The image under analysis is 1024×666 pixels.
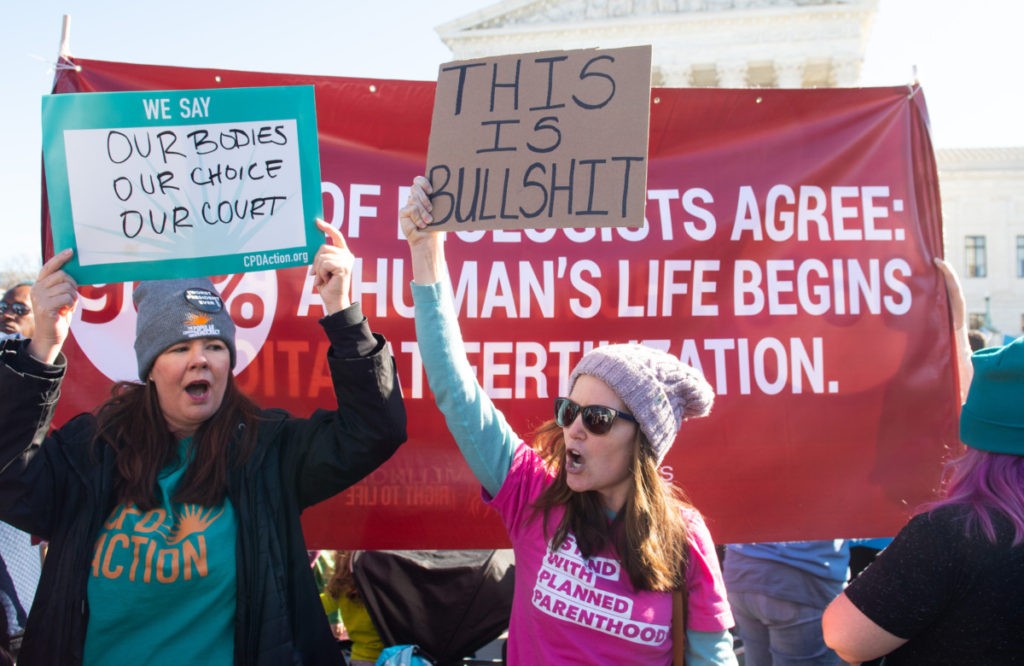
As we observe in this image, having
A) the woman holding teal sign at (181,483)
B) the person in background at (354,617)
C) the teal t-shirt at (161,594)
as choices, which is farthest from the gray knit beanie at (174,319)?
the person in background at (354,617)

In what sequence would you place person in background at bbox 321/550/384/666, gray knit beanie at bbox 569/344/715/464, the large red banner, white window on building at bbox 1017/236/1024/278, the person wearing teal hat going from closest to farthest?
the person wearing teal hat < gray knit beanie at bbox 569/344/715/464 < the large red banner < person in background at bbox 321/550/384/666 < white window on building at bbox 1017/236/1024/278

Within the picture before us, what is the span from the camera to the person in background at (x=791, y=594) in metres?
2.86

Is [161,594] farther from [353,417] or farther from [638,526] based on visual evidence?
[638,526]

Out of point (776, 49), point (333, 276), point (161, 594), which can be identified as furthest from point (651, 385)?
point (776, 49)

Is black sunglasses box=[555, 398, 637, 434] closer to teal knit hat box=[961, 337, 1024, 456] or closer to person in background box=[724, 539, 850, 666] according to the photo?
teal knit hat box=[961, 337, 1024, 456]

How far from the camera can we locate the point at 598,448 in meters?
1.94

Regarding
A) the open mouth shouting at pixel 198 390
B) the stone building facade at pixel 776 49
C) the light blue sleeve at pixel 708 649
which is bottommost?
the light blue sleeve at pixel 708 649

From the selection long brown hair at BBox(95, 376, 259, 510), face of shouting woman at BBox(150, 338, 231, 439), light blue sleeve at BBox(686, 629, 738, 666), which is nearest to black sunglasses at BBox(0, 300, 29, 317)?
long brown hair at BBox(95, 376, 259, 510)

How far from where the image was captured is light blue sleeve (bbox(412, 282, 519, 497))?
1.95m

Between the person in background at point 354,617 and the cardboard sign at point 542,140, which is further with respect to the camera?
the person in background at point 354,617

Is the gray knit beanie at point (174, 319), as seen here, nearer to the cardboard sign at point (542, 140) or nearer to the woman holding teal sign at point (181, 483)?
the woman holding teal sign at point (181, 483)

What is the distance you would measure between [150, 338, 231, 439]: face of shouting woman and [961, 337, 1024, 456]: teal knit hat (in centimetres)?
179

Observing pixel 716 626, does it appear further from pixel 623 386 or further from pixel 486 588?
pixel 486 588

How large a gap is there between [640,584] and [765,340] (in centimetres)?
128
